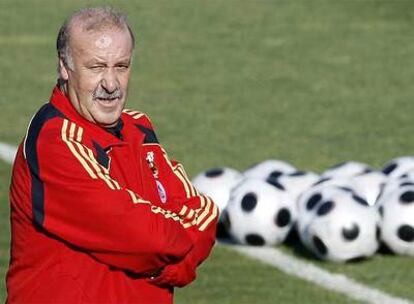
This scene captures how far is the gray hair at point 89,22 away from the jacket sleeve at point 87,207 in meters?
0.27

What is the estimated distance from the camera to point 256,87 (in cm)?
1709

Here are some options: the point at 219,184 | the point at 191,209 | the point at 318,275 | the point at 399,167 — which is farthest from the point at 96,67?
the point at 399,167

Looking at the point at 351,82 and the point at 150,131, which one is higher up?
the point at 150,131

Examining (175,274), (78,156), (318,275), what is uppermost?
(78,156)

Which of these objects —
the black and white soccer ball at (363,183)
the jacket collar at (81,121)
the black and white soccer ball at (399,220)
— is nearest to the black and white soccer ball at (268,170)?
the black and white soccer ball at (363,183)

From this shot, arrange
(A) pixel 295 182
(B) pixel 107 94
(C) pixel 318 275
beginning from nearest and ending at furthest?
(B) pixel 107 94 → (C) pixel 318 275 → (A) pixel 295 182

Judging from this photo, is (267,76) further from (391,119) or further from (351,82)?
(391,119)

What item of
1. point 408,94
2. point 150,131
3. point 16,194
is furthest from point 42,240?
point 408,94

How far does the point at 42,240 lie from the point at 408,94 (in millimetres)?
11664

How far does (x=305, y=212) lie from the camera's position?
415 inches

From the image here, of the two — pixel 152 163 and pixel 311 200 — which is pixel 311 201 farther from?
pixel 152 163

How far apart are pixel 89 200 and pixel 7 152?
8835 mm

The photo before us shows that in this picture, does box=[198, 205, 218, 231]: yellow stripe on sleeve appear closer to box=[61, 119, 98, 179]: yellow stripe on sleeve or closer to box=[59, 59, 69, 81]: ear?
box=[61, 119, 98, 179]: yellow stripe on sleeve

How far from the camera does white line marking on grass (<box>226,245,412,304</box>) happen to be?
959 centimetres
